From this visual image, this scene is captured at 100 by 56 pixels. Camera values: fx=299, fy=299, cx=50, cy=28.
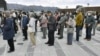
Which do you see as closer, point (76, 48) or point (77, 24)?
point (76, 48)

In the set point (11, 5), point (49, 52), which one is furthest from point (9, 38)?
point (11, 5)

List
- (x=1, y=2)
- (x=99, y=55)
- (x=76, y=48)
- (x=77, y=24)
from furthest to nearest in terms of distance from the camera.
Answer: (x=1, y=2), (x=77, y=24), (x=76, y=48), (x=99, y=55)

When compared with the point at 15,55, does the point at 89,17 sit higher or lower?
higher

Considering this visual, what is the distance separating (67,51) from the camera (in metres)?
12.9

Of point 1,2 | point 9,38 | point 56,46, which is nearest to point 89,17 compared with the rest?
point 56,46

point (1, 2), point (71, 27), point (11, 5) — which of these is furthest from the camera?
point (1, 2)

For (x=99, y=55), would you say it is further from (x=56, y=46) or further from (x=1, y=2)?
(x=1, y=2)

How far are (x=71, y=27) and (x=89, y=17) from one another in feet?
6.72

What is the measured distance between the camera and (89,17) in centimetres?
1661

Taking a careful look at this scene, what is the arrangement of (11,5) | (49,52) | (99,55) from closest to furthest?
(99,55) → (49,52) → (11,5)

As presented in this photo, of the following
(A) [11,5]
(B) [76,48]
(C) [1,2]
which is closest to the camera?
(B) [76,48]

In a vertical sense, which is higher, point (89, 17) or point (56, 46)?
point (89, 17)

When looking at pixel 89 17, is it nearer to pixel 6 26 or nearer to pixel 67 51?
pixel 67 51

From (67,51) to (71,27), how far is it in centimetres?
237
